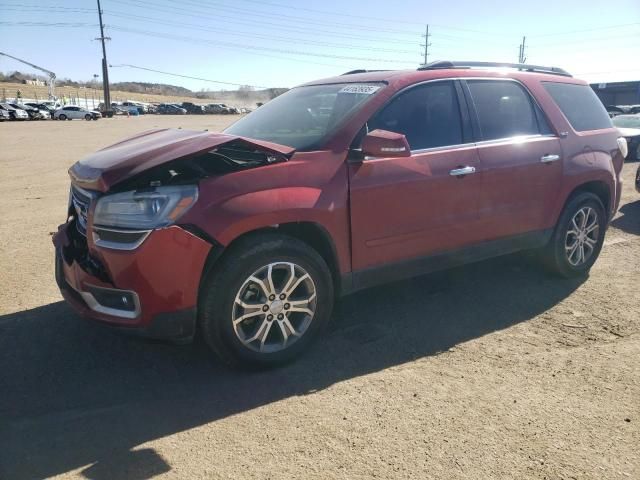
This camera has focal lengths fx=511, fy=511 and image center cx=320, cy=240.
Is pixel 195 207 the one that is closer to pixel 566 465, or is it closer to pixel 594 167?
pixel 566 465

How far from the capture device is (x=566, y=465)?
2.39 m

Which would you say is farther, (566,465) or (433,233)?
(433,233)

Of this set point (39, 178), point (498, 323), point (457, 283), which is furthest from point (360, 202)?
point (39, 178)

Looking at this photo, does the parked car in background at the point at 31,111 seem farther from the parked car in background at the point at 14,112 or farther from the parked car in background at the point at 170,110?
the parked car in background at the point at 170,110

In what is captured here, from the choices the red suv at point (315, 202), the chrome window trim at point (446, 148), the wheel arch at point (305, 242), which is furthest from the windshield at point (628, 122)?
the wheel arch at point (305, 242)

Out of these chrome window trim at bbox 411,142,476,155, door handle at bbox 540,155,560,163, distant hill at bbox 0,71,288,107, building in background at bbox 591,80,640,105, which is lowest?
door handle at bbox 540,155,560,163

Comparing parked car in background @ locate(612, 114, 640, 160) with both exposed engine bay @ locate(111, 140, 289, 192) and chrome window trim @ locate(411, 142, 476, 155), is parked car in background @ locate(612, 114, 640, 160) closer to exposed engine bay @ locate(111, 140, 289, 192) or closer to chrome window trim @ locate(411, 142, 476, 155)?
chrome window trim @ locate(411, 142, 476, 155)

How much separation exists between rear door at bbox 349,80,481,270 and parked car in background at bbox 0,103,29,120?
48.4 metres

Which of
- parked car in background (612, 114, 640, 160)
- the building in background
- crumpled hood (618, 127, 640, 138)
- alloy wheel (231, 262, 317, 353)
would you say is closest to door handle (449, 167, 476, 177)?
alloy wheel (231, 262, 317, 353)

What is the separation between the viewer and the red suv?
284 cm

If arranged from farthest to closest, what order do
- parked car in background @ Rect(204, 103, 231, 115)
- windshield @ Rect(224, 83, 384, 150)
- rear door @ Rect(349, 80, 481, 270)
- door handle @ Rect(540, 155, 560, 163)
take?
parked car in background @ Rect(204, 103, 231, 115), door handle @ Rect(540, 155, 560, 163), windshield @ Rect(224, 83, 384, 150), rear door @ Rect(349, 80, 481, 270)

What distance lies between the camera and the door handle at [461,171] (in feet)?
12.3

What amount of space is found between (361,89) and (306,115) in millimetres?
457

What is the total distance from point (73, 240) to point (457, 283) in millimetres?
3246
